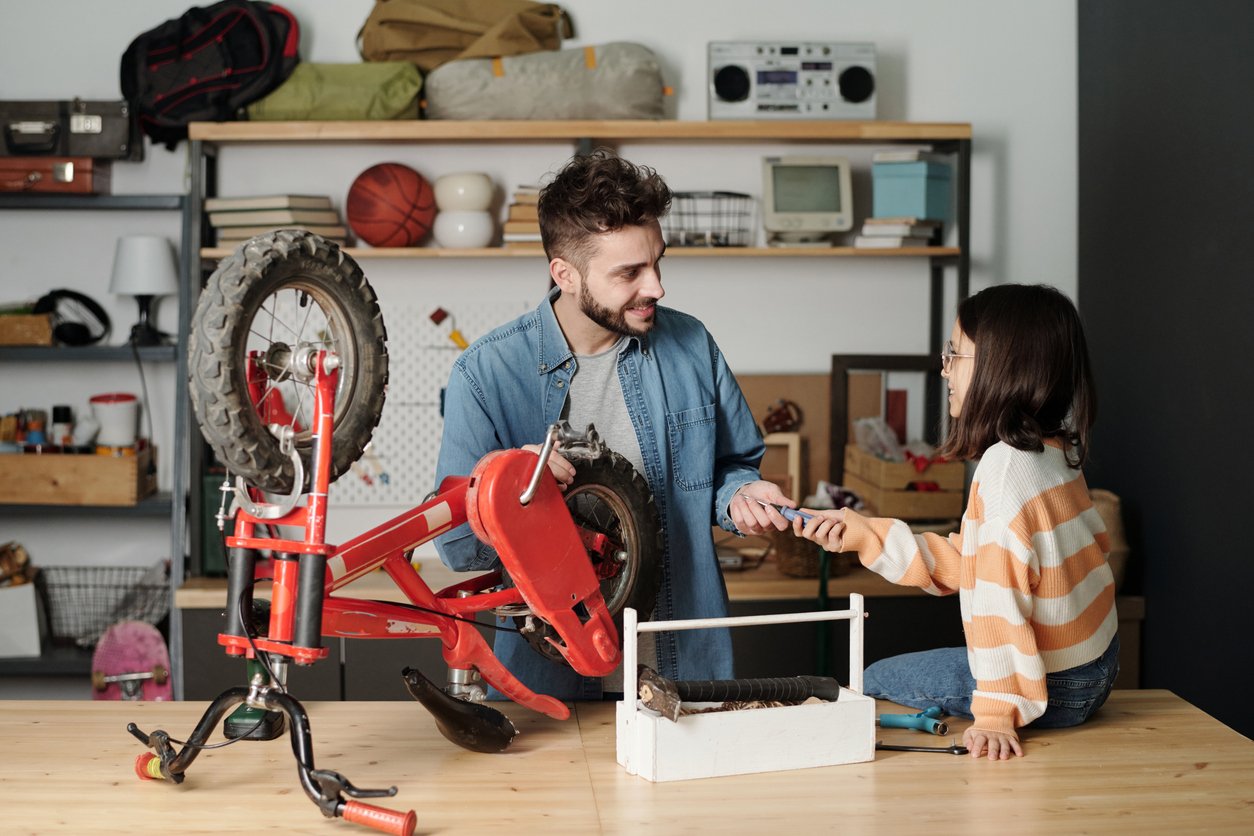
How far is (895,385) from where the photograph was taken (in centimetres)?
399

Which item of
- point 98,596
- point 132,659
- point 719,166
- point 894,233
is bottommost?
point 132,659

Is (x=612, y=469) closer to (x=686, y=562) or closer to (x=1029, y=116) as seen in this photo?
(x=686, y=562)

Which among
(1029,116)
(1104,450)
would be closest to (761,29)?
Answer: (1029,116)

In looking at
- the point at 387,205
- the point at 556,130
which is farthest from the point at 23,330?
the point at 556,130

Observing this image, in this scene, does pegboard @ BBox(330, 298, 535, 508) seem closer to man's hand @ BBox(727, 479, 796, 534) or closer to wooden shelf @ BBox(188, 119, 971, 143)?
wooden shelf @ BBox(188, 119, 971, 143)

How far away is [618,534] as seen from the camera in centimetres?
188

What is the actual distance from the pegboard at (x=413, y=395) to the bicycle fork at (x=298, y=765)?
2385 millimetres

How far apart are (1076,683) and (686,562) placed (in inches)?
26.2

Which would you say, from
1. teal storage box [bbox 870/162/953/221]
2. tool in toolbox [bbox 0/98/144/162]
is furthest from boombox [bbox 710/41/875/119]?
tool in toolbox [bbox 0/98/144/162]

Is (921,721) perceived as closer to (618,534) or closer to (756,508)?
(756,508)

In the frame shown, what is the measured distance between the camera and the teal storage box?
3.67 metres

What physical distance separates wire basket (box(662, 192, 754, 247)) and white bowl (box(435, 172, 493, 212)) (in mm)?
551

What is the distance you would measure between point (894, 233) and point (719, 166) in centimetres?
61

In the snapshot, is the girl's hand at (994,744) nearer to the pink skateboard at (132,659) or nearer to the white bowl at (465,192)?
the white bowl at (465,192)
